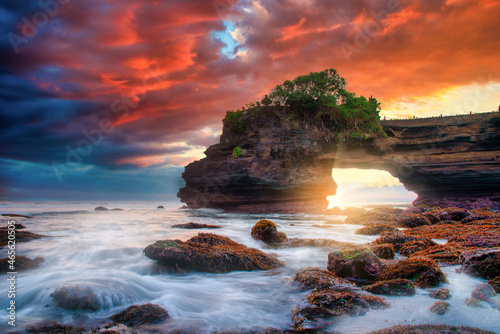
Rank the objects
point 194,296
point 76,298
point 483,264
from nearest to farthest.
Result: point 76,298 < point 194,296 < point 483,264

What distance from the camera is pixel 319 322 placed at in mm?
3154

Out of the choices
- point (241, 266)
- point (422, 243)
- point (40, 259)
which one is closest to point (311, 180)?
point (422, 243)

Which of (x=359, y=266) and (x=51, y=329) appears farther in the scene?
(x=359, y=266)

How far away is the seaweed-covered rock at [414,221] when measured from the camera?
1187 centimetres

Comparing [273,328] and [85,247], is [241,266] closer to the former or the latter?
[273,328]

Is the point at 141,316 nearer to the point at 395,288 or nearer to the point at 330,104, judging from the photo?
the point at 395,288

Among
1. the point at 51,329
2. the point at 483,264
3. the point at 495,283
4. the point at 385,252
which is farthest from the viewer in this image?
the point at 385,252

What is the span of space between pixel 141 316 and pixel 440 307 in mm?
3804

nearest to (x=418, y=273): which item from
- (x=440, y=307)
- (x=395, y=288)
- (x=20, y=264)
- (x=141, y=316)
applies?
(x=395, y=288)

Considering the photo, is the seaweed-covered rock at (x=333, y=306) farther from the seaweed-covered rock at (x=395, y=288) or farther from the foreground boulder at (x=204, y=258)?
the foreground boulder at (x=204, y=258)

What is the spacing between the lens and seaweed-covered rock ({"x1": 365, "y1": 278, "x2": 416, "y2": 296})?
3.91 meters

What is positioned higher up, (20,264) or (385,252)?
(385,252)

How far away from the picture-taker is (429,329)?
9.04 ft

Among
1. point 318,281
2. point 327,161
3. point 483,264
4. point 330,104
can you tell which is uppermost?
point 330,104
